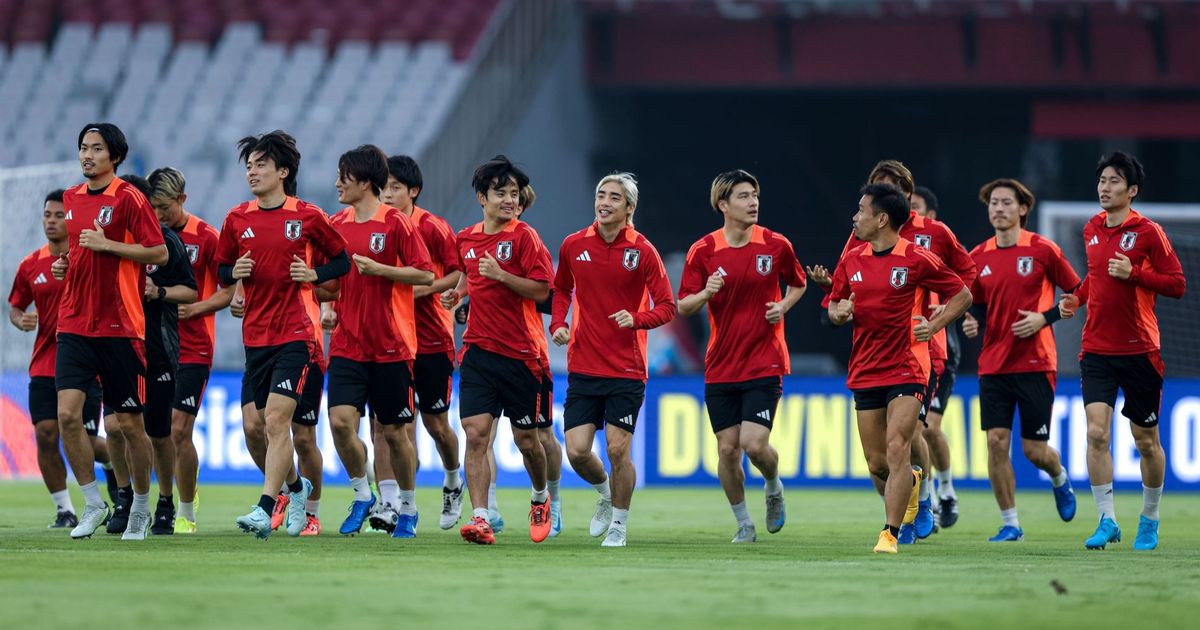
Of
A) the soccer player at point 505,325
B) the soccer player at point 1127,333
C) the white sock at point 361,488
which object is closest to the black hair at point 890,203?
the soccer player at point 1127,333

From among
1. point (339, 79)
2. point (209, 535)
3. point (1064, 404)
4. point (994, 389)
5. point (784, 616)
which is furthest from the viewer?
point (339, 79)

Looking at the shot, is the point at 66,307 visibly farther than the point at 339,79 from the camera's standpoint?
No

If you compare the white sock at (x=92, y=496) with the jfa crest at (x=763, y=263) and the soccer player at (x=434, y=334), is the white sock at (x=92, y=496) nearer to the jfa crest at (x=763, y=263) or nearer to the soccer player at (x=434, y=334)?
the soccer player at (x=434, y=334)

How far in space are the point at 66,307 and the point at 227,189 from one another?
56.7ft

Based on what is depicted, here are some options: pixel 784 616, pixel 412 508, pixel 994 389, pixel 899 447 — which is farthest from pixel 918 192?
pixel 784 616

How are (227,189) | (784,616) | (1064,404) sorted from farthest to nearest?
(227,189) → (1064,404) → (784,616)

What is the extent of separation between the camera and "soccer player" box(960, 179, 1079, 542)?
12.7 m

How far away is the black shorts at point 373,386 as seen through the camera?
38.2ft

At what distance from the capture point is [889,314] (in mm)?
10977

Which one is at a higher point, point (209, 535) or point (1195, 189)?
point (1195, 189)

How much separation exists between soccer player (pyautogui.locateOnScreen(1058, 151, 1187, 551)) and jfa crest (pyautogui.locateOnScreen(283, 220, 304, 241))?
526 cm

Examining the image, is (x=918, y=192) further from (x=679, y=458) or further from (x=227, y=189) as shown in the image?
(x=227, y=189)

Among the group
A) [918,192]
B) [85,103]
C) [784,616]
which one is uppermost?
Result: [85,103]

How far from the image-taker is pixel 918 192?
13.5m
